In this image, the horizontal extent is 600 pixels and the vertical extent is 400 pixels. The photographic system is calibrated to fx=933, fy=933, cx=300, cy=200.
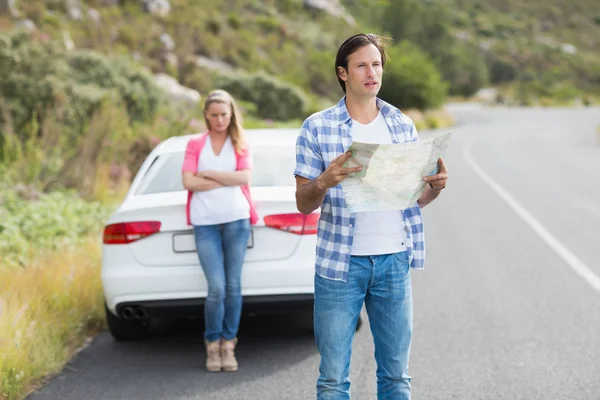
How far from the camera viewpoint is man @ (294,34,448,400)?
3670 mm

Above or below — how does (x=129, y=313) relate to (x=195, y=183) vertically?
below

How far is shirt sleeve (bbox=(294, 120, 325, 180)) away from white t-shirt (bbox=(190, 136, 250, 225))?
86.4 inches

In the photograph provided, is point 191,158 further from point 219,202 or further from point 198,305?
point 198,305

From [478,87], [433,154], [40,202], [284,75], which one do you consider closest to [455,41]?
[478,87]

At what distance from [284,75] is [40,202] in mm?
28808

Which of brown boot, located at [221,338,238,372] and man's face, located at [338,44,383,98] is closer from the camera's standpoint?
man's face, located at [338,44,383,98]

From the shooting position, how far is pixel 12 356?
214 inches

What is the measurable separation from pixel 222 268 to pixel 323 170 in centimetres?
233

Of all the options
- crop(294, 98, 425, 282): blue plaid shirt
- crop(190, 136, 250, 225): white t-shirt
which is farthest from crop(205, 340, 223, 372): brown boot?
crop(294, 98, 425, 282): blue plaid shirt

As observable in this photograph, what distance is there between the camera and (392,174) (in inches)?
140

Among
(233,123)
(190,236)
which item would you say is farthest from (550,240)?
(190,236)

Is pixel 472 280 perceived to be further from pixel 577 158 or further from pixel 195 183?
pixel 577 158

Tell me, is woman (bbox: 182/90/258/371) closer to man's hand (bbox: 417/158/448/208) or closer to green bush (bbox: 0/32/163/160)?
man's hand (bbox: 417/158/448/208)

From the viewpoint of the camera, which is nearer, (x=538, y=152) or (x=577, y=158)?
(x=577, y=158)
